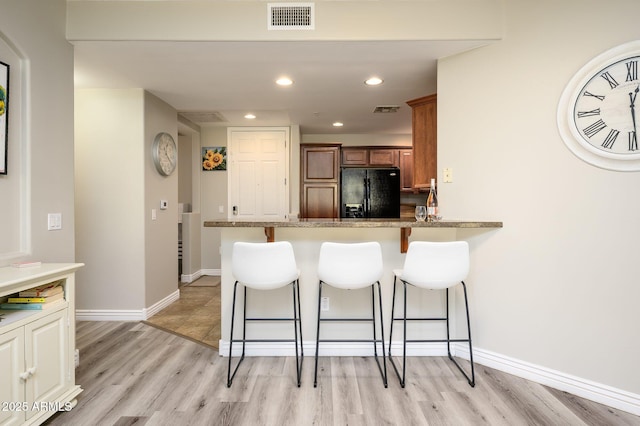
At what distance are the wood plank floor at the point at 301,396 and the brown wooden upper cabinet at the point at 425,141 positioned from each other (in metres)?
1.58

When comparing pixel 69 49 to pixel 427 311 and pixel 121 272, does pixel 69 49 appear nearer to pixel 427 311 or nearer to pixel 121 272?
pixel 121 272

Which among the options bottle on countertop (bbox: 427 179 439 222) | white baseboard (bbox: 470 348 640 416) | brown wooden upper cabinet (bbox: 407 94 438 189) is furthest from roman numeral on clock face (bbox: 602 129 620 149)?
white baseboard (bbox: 470 348 640 416)

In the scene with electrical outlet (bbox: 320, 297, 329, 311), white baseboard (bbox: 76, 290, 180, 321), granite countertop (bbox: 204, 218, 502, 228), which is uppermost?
granite countertop (bbox: 204, 218, 502, 228)

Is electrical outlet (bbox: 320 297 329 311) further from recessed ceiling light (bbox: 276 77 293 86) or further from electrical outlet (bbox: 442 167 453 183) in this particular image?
recessed ceiling light (bbox: 276 77 293 86)

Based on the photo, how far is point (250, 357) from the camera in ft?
8.11

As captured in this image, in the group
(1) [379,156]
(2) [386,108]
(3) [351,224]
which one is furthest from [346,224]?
(1) [379,156]

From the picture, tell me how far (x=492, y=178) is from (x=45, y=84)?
3.10 metres

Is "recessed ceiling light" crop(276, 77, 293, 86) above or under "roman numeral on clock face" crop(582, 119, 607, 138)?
above

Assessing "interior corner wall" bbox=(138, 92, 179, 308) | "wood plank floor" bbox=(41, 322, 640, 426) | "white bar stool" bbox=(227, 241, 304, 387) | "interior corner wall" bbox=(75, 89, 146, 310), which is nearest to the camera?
"wood plank floor" bbox=(41, 322, 640, 426)

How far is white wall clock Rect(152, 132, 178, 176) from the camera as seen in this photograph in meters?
3.47

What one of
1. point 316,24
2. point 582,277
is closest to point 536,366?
point 582,277

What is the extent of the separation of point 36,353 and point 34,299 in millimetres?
267

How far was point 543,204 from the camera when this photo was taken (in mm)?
2145

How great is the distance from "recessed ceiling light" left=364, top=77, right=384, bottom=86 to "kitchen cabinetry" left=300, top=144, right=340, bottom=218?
1975mm
